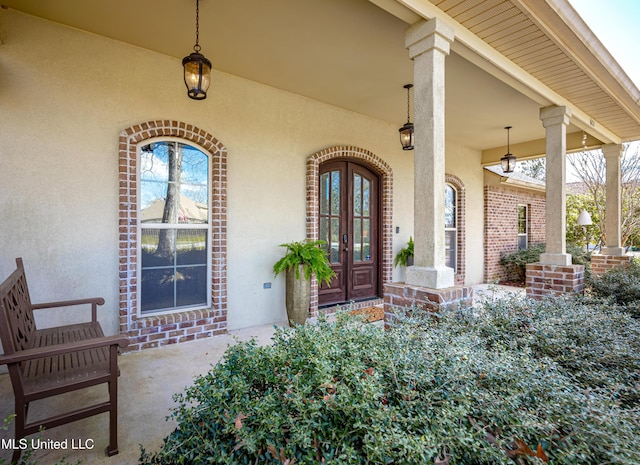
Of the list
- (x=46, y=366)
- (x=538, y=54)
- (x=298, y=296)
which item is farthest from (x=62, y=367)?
(x=538, y=54)

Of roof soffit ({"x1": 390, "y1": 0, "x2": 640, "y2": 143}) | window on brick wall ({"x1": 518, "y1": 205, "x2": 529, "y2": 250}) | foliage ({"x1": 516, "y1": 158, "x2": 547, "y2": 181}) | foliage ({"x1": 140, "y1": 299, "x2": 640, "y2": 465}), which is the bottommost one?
foliage ({"x1": 140, "y1": 299, "x2": 640, "y2": 465})

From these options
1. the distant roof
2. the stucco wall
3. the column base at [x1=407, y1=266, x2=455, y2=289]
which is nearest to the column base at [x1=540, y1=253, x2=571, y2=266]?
the column base at [x1=407, y1=266, x2=455, y2=289]

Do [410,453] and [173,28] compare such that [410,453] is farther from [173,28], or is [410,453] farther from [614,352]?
[173,28]

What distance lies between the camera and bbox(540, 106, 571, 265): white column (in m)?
4.14

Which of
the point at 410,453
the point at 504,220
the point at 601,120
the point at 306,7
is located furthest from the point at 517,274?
the point at 410,453

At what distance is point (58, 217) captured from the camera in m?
3.09

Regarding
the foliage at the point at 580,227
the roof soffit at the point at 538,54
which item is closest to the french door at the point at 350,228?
the roof soffit at the point at 538,54

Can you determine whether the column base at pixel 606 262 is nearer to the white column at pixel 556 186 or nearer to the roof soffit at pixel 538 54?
the white column at pixel 556 186

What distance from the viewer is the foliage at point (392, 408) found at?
3.48ft

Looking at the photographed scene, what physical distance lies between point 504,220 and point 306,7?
754cm

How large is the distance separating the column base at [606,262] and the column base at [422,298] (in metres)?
4.44

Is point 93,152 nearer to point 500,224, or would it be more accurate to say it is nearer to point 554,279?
point 554,279

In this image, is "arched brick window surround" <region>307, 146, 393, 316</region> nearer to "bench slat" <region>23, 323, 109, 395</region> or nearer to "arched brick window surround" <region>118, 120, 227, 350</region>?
"arched brick window surround" <region>118, 120, 227, 350</region>

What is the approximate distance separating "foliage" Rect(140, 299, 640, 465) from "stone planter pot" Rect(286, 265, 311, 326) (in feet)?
8.04
